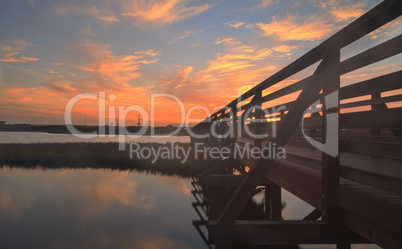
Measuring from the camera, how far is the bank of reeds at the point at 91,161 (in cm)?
1898

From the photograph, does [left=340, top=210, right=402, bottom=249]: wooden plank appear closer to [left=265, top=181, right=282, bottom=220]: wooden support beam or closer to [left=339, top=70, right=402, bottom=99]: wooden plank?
[left=339, top=70, right=402, bottom=99]: wooden plank

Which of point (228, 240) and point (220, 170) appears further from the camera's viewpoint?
point (220, 170)

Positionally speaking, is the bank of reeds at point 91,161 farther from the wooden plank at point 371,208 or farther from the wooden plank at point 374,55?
the wooden plank at point 374,55

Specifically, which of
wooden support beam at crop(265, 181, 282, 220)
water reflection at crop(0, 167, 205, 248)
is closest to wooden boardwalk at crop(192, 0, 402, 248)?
wooden support beam at crop(265, 181, 282, 220)

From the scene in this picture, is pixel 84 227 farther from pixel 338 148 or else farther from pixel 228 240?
pixel 338 148

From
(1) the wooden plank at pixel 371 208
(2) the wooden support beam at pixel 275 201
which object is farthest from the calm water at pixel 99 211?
(1) the wooden plank at pixel 371 208

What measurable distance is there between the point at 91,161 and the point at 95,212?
496 inches

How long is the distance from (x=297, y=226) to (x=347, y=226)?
0.45 m

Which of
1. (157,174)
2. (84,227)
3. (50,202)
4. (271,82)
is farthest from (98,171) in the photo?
(271,82)

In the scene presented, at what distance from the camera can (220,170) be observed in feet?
55.7

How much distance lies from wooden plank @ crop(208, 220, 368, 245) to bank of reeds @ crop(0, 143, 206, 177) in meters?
14.4

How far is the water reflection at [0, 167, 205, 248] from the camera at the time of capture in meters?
7.53

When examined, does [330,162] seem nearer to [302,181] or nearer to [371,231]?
[371,231]

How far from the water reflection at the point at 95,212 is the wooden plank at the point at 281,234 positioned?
476cm
